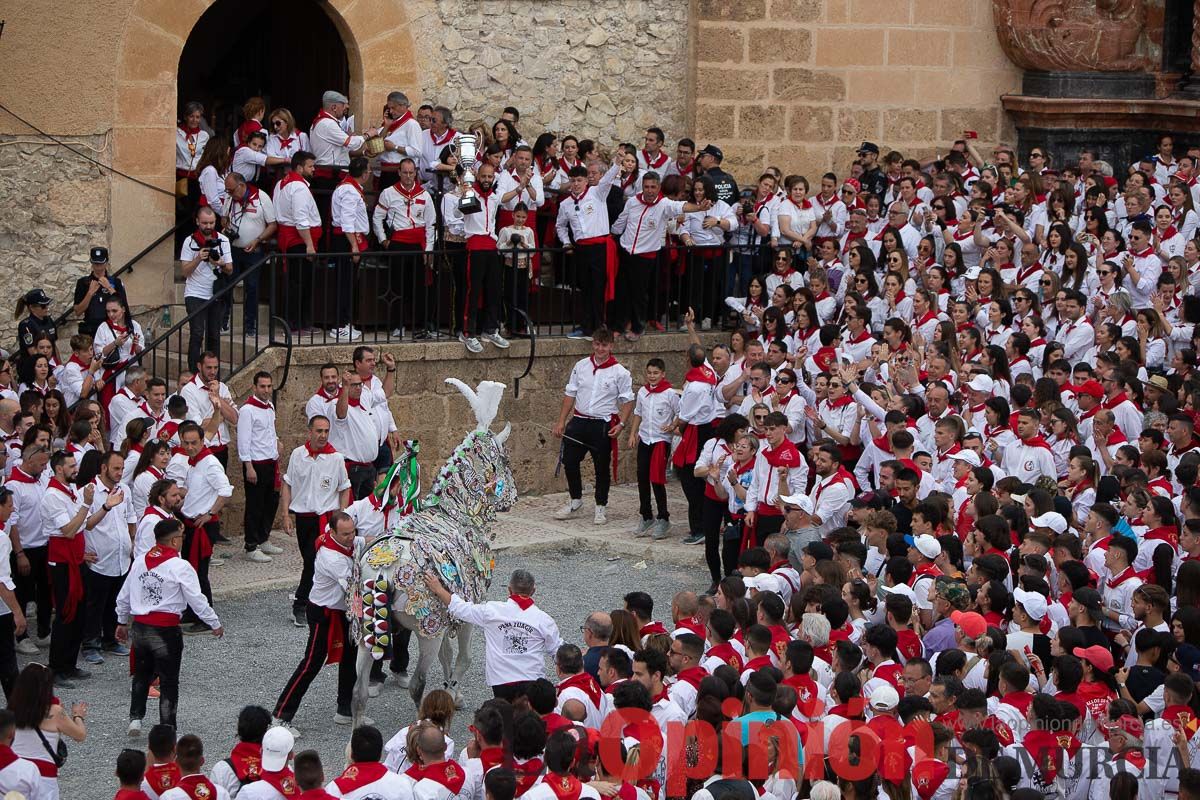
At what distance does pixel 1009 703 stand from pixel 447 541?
3654 mm

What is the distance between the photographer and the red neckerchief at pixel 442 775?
8102 millimetres

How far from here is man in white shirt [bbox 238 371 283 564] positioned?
46.6ft

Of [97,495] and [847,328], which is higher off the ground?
[847,328]

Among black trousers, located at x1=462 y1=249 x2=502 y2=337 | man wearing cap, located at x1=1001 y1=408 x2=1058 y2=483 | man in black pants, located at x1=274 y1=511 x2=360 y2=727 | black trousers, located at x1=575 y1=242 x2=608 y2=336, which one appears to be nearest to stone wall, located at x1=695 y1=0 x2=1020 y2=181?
black trousers, located at x1=575 y1=242 x2=608 y2=336

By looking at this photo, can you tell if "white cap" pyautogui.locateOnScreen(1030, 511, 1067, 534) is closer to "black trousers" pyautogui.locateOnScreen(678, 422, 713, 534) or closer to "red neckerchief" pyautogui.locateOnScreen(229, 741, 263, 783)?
"black trousers" pyautogui.locateOnScreen(678, 422, 713, 534)

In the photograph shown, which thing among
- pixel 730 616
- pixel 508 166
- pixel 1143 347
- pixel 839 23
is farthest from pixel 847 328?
pixel 730 616

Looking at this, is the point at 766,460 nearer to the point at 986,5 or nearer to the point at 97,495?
the point at 97,495

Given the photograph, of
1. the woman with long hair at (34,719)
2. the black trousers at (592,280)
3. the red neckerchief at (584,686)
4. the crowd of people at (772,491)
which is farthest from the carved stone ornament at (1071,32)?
the woman with long hair at (34,719)

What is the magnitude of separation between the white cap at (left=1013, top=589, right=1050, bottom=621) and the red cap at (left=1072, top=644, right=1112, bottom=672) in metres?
0.79

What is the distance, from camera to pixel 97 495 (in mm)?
12094

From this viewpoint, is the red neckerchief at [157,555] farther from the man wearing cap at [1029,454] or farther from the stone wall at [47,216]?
the stone wall at [47,216]

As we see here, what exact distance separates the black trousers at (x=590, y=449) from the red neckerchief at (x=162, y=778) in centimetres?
785

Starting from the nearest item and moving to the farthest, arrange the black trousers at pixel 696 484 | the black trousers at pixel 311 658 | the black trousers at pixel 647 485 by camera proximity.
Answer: the black trousers at pixel 311 658 → the black trousers at pixel 696 484 → the black trousers at pixel 647 485

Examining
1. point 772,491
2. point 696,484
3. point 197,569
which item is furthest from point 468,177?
point 197,569
